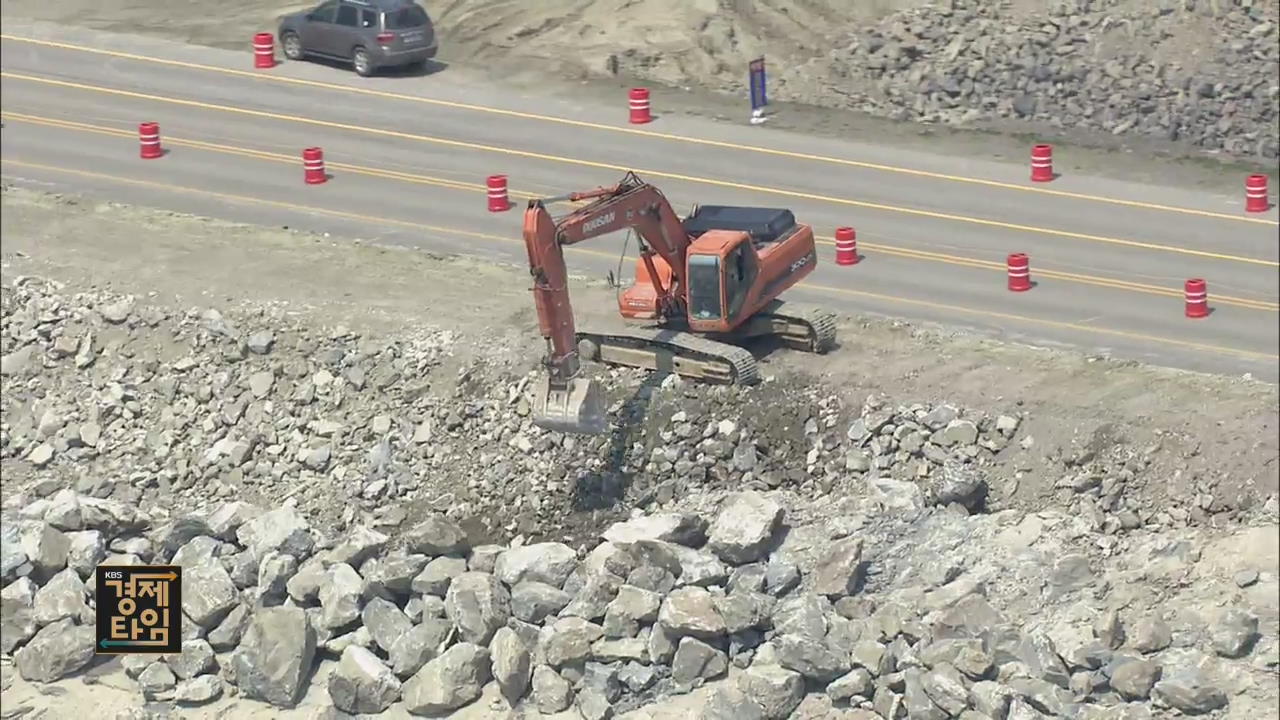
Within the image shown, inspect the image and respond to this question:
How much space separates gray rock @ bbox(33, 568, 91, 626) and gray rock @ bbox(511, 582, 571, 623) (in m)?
6.59

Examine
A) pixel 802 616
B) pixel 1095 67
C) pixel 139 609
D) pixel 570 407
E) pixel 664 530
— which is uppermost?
pixel 1095 67

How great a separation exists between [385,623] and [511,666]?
235 cm

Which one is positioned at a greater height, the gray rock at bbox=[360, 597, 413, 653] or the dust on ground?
the dust on ground

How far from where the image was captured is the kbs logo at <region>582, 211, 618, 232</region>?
3400cm

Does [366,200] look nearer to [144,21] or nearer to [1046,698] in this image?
[144,21]

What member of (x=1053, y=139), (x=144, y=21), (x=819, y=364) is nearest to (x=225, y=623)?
(x=819, y=364)

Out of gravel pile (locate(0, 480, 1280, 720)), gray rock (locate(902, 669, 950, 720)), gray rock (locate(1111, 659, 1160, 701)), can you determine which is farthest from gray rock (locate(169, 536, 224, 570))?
gray rock (locate(1111, 659, 1160, 701))

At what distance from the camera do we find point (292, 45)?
5369 centimetres

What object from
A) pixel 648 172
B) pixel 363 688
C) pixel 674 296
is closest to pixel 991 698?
pixel 363 688

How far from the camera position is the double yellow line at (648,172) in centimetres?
4350

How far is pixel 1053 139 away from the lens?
160 ft

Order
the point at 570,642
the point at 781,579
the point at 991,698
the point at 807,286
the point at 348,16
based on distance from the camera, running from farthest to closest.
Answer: the point at 348,16 → the point at 807,286 → the point at 781,579 → the point at 570,642 → the point at 991,698

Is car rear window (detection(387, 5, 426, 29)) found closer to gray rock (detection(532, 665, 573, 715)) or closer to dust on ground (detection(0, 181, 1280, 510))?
dust on ground (detection(0, 181, 1280, 510))

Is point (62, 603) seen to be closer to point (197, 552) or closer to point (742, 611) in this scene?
point (197, 552)
